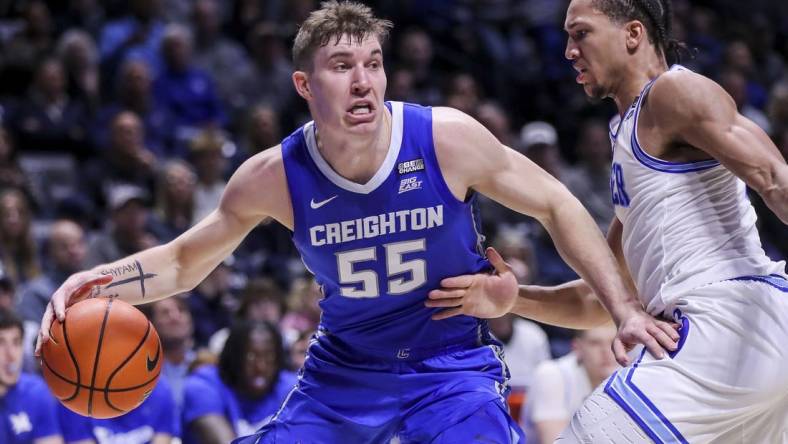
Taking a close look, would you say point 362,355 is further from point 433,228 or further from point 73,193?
point 73,193

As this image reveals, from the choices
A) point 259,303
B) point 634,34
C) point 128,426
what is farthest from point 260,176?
point 259,303

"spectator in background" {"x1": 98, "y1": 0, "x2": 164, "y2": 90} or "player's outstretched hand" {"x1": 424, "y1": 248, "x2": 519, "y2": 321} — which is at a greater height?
"spectator in background" {"x1": 98, "y1": 0, "x2": 164, "y2": 90}

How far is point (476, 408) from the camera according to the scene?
4129mm

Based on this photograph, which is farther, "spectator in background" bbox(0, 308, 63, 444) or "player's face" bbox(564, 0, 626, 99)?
"spectator in background" bbox(0, 308, 63, 444)

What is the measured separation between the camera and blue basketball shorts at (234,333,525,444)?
4.16 metres

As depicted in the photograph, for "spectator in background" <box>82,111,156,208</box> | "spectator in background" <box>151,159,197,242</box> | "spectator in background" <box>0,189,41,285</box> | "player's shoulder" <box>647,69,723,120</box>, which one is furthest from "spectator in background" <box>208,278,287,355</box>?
"player's shoulder" <box>647,69,723,120</box>

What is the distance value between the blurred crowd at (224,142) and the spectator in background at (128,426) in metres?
0.01

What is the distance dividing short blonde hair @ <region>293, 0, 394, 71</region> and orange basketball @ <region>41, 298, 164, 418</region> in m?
1.20

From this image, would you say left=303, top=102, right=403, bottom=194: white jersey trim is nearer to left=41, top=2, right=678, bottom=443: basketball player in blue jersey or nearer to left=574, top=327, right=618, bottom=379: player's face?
left=41, top=2, right=678, bottom=443: basketball player in blue jersey

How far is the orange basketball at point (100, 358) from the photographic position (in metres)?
4.26

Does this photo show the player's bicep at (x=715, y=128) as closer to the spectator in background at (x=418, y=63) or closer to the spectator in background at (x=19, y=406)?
the spectator in background at (x=19, y=406)

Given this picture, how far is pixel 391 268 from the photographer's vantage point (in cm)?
425

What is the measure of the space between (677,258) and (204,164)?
6.25 metres

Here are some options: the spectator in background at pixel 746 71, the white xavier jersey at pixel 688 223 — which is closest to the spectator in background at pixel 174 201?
the white xavier jersey at pixel 688 223
